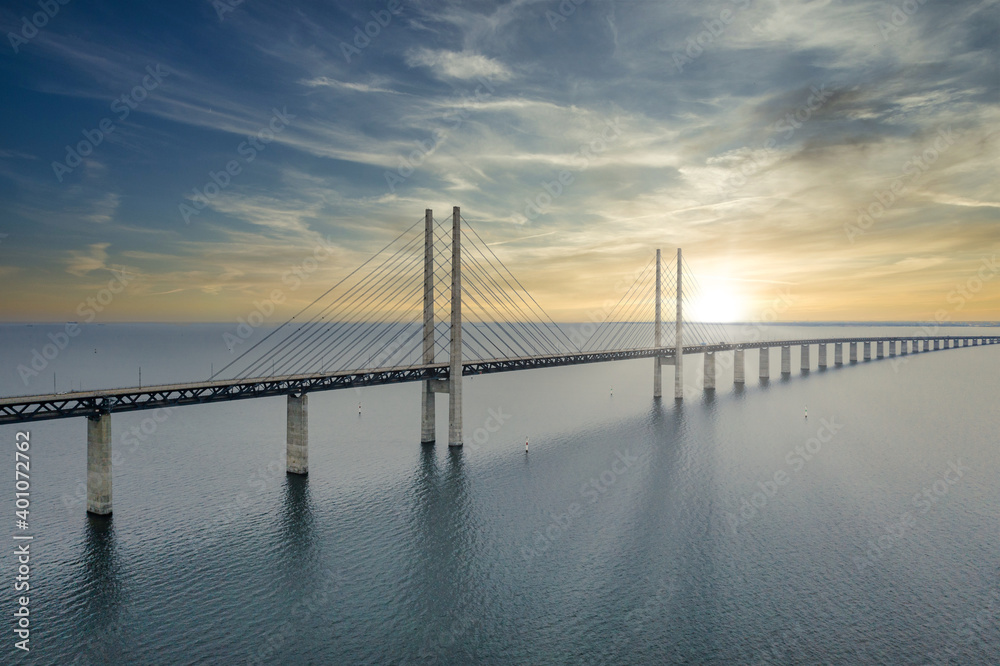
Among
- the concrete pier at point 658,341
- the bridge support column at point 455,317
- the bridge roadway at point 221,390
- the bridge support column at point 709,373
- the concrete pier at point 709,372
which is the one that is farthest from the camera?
the concrete pier at point 709,372

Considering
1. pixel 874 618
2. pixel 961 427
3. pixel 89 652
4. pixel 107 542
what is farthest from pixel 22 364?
pixel 961 427

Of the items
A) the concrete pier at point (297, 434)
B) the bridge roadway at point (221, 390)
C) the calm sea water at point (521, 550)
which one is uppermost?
the bridge roadway at point (221, 390)

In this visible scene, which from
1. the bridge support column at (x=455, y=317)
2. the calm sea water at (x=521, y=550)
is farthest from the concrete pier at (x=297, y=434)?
the bridge support column at (x=455, y=317)

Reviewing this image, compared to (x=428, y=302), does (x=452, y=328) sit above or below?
below

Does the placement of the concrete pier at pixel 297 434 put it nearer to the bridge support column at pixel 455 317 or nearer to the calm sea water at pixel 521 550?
the calm sea water at pixel 521 550

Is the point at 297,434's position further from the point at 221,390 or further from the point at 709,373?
the point at 709,373

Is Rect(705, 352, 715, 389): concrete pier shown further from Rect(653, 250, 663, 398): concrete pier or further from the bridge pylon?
the bridge pylon

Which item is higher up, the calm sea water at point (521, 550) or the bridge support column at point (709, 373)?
the bridge support column at point (709, 373)

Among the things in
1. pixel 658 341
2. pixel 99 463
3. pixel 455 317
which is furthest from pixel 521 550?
pixel 658 341

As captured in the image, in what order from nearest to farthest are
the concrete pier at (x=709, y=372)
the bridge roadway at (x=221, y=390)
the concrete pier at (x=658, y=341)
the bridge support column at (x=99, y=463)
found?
1. the bridge roadway at (x=221, y=390)
2. the bridge support column at (x=99, y=463)
3. the concrete pier at (x=658, y=341)
4. the concrete pier at (x=709, y=372)
